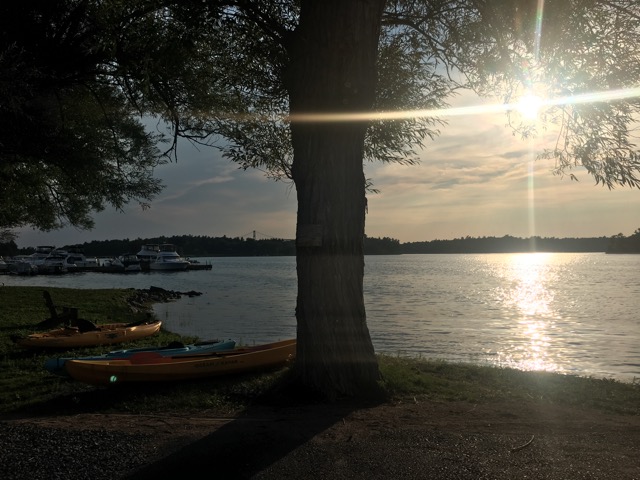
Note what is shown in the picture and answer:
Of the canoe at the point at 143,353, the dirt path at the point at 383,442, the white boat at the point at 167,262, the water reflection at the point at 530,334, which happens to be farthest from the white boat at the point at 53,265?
the dirt path at the point at 383,442

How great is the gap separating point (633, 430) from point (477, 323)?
71.3 ft

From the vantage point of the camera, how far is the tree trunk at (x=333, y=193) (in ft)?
24.6

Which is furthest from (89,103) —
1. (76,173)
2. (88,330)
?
(88,330)

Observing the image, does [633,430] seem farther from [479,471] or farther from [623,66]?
[623,66]

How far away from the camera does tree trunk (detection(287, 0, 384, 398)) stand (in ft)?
24.6

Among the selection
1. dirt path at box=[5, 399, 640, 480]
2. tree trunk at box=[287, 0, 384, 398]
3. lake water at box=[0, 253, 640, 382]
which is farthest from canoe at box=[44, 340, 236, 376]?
lake water at box=[0, 253, 640, 382]

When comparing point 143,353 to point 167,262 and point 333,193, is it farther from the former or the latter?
point 167,262

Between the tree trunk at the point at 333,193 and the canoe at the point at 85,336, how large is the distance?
7092 millimetres

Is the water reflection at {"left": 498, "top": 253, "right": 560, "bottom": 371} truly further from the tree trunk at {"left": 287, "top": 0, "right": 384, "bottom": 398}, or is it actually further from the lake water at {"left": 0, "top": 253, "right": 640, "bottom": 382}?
the tree trunk at {"left": 287, "top": 0, "right": 384, "bottom": 398}

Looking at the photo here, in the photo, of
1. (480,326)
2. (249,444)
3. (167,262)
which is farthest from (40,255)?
(249,444)

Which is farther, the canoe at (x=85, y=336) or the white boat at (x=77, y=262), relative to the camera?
the white boat at (x=77, y=262)

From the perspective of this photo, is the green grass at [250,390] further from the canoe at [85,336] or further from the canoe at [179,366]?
the canoe at [85,336]

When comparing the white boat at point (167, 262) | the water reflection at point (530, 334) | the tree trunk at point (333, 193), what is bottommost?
the water reflection at point (530, 334)

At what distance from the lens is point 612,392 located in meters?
9.20
